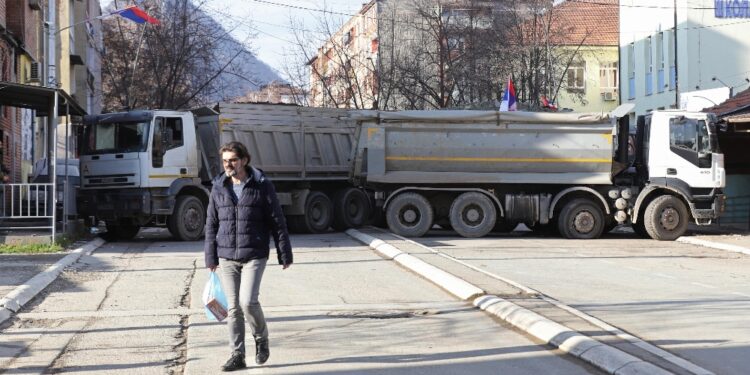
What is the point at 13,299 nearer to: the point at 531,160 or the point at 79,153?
the point at 79,153

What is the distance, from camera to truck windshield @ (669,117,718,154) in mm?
20562

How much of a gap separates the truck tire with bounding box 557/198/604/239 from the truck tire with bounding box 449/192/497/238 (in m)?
1.72

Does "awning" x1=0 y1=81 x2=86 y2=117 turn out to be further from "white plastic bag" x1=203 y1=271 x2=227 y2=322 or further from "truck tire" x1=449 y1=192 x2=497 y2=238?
"white plastic bag" x1=203 y1=271 x2=227 y2=322

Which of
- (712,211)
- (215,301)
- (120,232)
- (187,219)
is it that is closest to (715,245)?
(712,211)

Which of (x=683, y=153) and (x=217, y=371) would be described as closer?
(x=217, y=371)

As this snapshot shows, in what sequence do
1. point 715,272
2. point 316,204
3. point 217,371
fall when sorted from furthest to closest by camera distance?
point 316,204 → point 715,272 → point 217,371

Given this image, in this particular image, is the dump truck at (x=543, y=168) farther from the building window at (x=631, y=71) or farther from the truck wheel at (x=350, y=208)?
the building window at (x=631, y=71)

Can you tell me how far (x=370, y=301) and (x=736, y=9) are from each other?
36194 millimetres

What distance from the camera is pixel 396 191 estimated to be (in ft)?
70.0

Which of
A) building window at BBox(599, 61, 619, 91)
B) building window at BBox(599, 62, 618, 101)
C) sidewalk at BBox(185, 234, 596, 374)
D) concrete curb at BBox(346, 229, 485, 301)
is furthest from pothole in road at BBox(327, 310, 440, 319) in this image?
building window at BBox(599, 61, 619, 91)

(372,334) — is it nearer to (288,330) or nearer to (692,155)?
(288,330)

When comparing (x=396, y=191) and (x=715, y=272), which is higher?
(x=396, y=191)

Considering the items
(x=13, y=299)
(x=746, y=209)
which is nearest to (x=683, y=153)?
(x=746, y=209)

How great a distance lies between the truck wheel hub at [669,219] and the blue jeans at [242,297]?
51.2 feet
